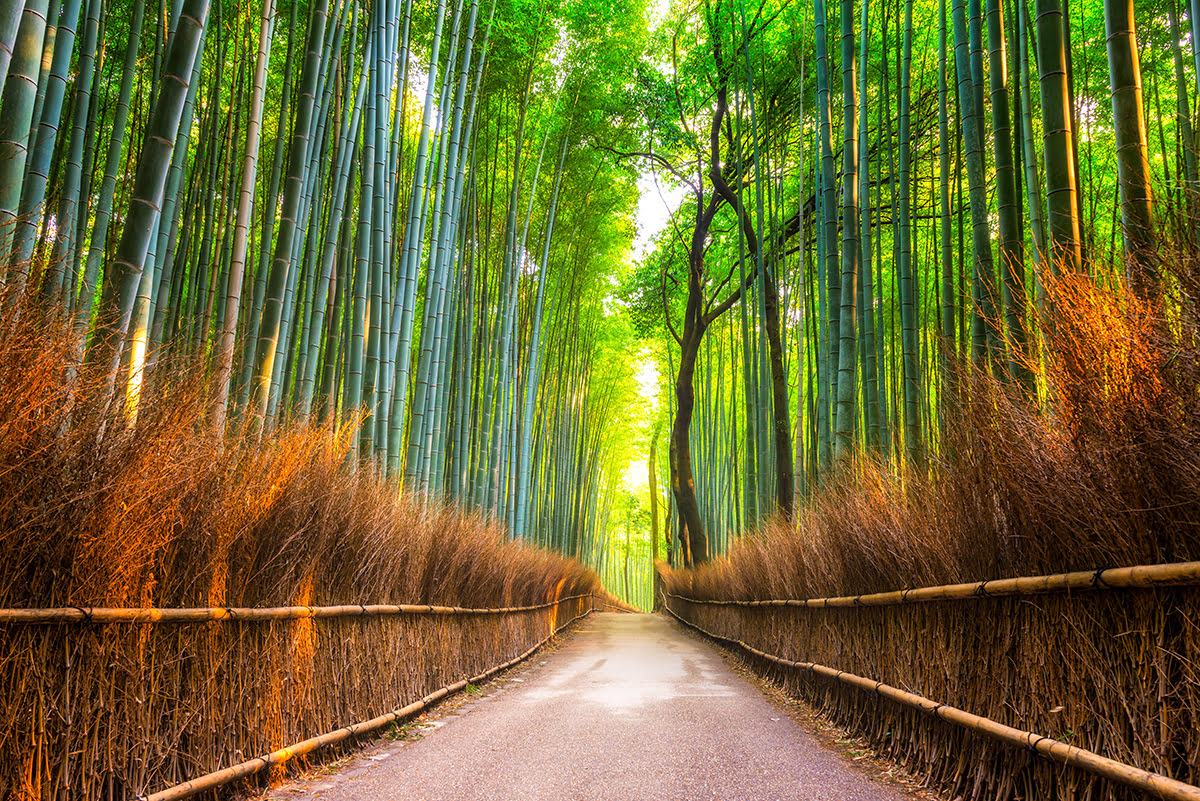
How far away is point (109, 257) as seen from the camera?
6023 mm

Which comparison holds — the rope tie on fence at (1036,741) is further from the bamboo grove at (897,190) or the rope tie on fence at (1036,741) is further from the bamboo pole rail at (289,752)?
the bamboo pole rail at (289,752)

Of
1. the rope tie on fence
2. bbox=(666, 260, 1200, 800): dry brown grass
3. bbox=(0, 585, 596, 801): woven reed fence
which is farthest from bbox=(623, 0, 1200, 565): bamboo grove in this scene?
bbox=(0, 585, 596, 801): woven reed fence

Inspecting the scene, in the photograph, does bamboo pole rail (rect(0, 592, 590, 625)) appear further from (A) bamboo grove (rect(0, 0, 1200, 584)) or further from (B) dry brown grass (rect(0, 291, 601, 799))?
(A) bamboo grove (rect(0, 0, 1200, 584))

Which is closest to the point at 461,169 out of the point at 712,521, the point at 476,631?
the point at 476,631

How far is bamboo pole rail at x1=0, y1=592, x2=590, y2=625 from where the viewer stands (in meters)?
1.62

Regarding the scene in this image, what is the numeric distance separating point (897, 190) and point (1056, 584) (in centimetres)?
519

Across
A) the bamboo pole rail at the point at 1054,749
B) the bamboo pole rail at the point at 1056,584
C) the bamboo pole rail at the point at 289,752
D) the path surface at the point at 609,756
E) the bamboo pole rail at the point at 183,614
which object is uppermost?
the bamboo pole rail at the point at 1056,584

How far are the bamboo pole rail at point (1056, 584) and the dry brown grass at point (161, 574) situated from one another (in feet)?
7.27

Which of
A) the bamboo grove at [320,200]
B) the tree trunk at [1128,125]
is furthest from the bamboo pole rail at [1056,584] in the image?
the bamboo grove at [320,200]

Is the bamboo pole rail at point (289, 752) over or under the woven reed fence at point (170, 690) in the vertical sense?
under

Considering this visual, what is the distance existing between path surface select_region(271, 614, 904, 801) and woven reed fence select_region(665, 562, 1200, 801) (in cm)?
30

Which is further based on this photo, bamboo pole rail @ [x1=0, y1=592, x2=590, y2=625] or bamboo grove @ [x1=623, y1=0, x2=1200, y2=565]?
bamboo grove @ [x1=623, y1=0, x2=1200, y2=565]

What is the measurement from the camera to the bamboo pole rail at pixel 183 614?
5.30 ft

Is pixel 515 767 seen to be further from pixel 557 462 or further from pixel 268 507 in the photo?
pixel 557 462
